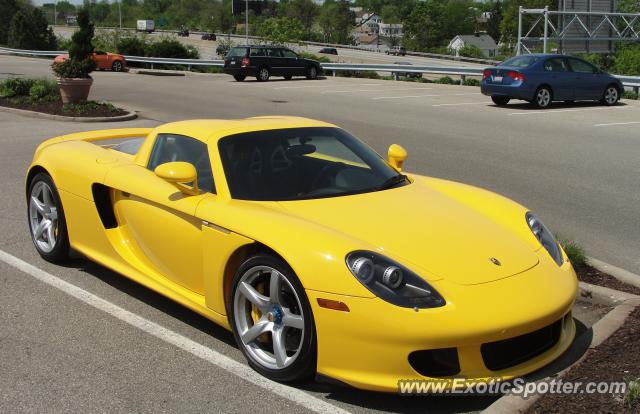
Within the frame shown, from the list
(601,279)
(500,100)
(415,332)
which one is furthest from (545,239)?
(500,100)

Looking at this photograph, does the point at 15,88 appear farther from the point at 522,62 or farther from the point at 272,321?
the point at 272,321

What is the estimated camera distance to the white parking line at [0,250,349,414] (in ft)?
12.0

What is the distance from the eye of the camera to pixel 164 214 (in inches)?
182

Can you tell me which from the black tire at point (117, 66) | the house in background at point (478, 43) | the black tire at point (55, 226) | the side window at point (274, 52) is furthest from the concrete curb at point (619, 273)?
the house in background at point (478, 43)

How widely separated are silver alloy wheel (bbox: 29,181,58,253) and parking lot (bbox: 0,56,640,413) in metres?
0.18

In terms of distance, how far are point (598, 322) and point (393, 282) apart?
1.60 meters

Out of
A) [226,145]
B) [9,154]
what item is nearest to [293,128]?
[226,145]

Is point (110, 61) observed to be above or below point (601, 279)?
above

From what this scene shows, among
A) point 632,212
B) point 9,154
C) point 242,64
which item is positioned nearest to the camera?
point 632,212

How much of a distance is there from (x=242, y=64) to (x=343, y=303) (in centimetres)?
2842

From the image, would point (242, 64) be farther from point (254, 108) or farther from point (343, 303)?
point (343, 303)

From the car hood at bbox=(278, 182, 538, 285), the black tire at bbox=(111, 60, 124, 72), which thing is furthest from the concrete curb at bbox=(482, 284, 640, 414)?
the black tire at bbox=(111, 60, 124, 72)

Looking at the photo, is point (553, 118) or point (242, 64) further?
point (242, 64)

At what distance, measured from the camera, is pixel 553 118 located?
17.2m
